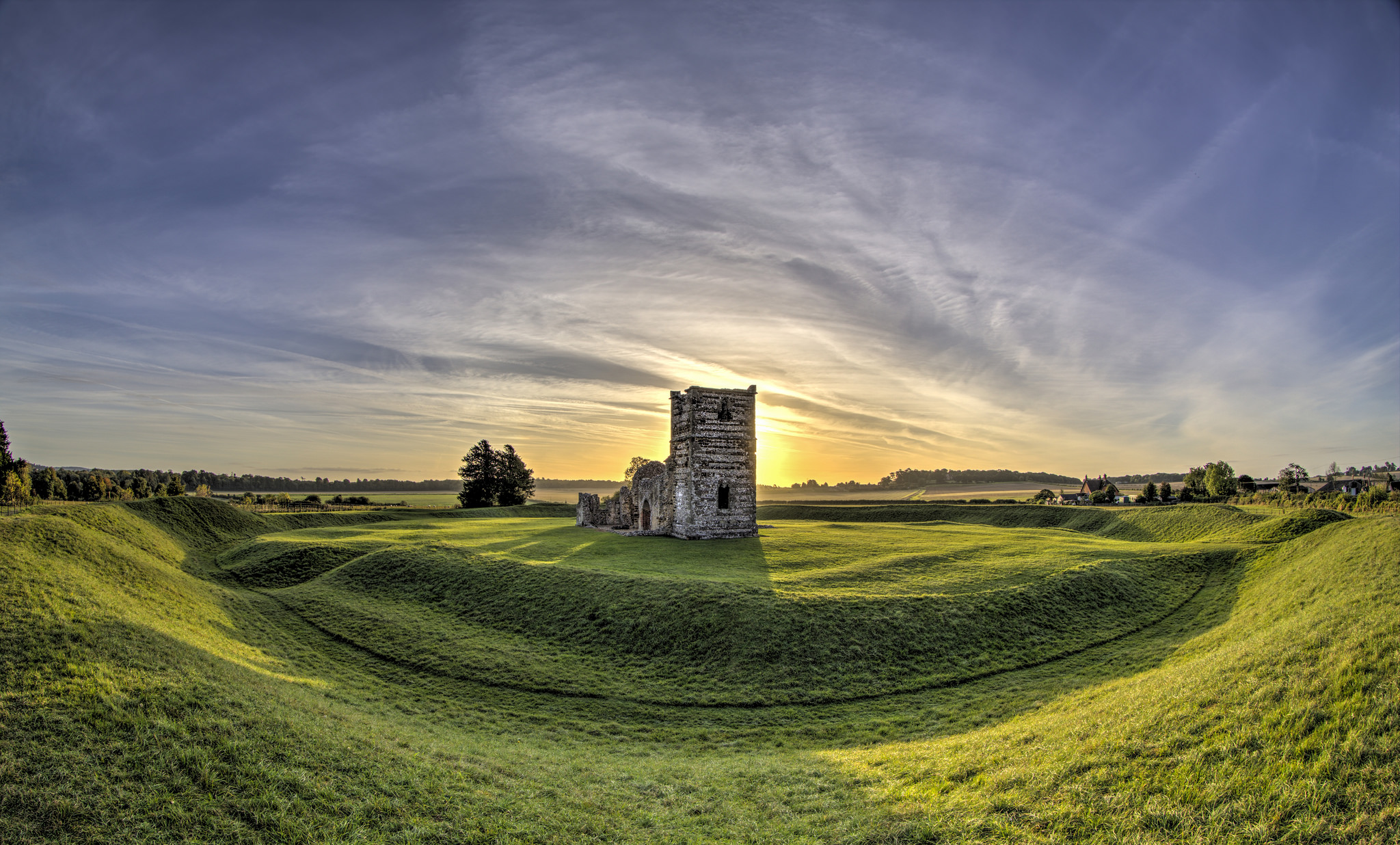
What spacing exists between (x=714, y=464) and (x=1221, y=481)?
Answer: 58354 millimetres

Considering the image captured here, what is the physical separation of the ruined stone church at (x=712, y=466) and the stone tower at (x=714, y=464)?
40 millimetres

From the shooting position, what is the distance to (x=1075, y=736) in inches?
369

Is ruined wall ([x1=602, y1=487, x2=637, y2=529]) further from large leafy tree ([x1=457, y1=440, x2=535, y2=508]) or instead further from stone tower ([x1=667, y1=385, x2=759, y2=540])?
large leafy tree ([x1=457, y1=440, x2=535, y2=508])

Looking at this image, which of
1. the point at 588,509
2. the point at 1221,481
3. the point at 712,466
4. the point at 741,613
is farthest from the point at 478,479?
the point at 1221,481

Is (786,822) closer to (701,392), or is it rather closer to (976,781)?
(976,781)

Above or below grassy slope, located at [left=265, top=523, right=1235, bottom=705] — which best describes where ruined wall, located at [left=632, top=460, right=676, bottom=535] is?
above

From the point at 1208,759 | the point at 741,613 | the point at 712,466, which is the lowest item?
the point at 741,613

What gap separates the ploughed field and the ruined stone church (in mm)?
6397

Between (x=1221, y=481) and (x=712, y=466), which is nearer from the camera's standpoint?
(x=712, y=466)

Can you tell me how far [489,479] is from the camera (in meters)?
70.8

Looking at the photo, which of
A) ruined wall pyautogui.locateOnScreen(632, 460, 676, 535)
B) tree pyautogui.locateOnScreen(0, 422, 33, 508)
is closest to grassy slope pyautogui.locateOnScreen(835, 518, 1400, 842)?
ruined wall pyautogui.locateOnScreen(632, 460, 676, 535)

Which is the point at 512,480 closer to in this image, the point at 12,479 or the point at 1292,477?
the point at 12,479

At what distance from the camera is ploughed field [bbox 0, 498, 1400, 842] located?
23.6 ft

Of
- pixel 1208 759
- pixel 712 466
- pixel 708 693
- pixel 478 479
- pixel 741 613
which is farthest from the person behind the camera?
pixel 478 479
